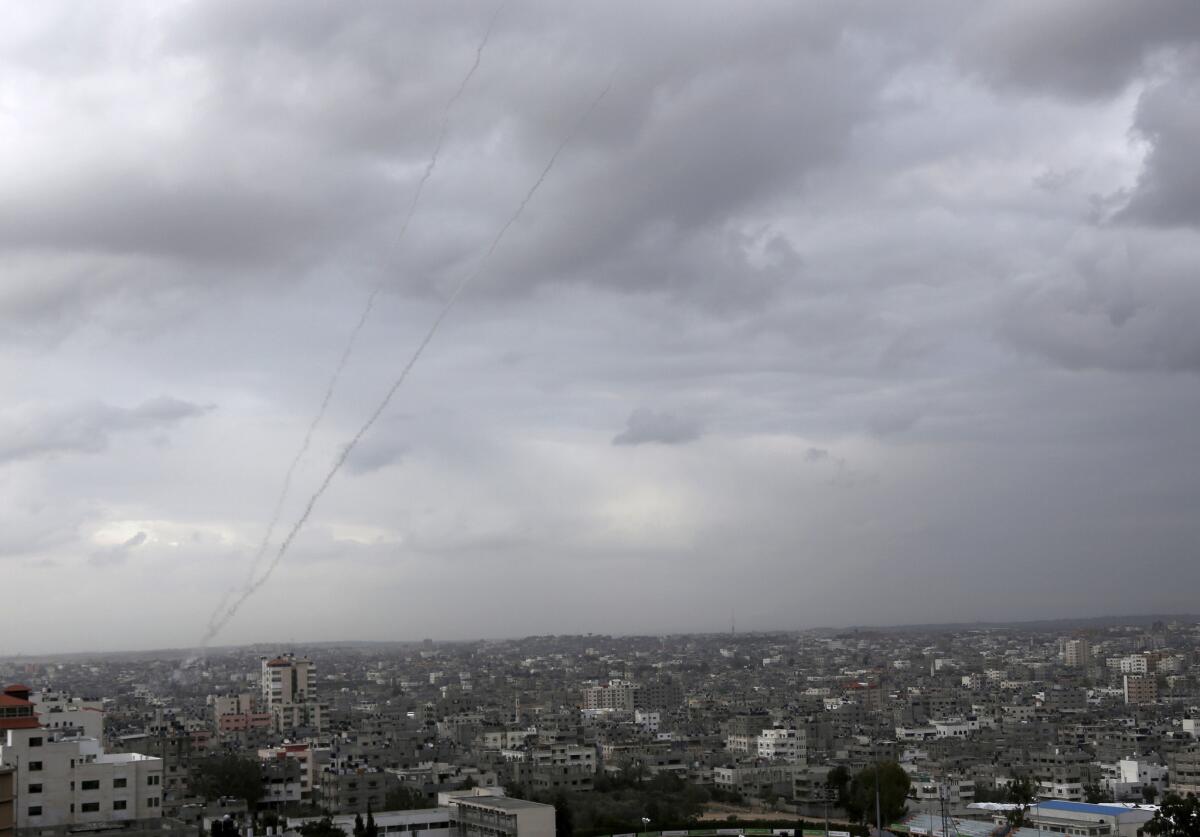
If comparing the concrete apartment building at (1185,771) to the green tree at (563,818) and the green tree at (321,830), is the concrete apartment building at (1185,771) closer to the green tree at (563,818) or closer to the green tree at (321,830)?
the green tree at (563,818)

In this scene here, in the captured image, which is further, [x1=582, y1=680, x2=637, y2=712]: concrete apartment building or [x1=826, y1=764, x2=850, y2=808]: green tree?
[x1=582, y1=680, x2=637, y2=712]: concrete apartment building

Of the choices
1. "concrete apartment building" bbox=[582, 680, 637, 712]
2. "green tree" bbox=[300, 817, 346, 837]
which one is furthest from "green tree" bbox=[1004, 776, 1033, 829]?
"concrete apartment building" bbox=[582, 680, 637, 712]

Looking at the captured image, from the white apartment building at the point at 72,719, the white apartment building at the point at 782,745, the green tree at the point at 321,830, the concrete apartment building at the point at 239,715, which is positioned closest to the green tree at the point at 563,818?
the green tree at the point at 321,830

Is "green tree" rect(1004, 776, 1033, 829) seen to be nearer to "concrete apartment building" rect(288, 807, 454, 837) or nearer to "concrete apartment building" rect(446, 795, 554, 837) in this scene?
"concrete apartment building" rect(446, 795, 554, 837)

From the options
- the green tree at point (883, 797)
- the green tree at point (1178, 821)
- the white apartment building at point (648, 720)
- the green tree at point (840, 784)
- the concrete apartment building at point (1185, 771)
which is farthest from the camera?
the white apartment building at point (648, 720)

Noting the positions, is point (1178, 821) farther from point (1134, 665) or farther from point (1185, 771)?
point (1134, 665)

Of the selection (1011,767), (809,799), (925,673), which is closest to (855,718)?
(1011,767)

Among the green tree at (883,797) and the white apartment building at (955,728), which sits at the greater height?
the green tree at (883,797)
